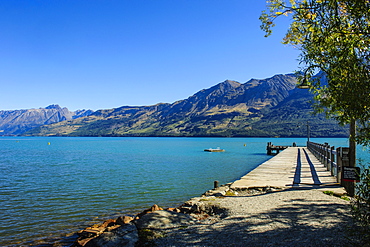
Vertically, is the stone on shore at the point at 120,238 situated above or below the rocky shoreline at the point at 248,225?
below

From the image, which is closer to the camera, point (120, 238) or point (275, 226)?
point (275, 226)

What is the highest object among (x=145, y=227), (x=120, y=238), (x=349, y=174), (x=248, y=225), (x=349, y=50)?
(x=349, y=50)

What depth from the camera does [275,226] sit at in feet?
25.6

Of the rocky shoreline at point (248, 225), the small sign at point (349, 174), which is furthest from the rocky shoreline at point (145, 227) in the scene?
the small sign at point (349, 174)

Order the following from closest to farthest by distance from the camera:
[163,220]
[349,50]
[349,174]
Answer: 1. [349,50]
2. [163,220]
3. [349,174]

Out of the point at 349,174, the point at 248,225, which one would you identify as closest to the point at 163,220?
the point at 248,225

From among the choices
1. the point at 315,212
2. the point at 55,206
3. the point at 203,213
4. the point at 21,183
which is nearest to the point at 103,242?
the point at 203,213

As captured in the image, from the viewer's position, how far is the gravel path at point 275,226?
268 inches

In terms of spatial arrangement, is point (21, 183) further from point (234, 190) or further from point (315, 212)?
point (315, 212)

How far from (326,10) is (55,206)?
17.6 m

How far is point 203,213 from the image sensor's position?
36.7ft

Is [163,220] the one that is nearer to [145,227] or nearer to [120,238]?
[145,227]

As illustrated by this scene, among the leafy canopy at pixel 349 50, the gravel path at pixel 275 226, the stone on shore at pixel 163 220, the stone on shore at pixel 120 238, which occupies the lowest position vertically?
the stone on shore at pixel 120 238

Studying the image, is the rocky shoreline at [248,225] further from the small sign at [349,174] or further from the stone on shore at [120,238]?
the small sign at [349,174]
